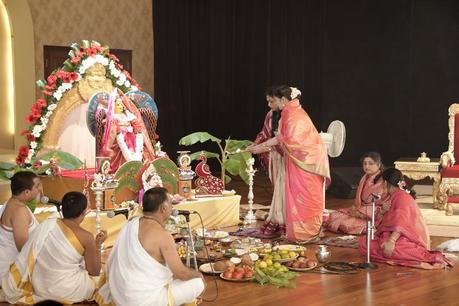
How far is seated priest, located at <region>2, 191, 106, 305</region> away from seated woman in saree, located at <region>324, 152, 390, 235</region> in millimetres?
3070

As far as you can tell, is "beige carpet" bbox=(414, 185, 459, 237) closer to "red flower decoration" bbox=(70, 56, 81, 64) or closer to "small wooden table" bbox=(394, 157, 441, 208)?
"small wooden table" bbox=(394, 157, 441, 208)

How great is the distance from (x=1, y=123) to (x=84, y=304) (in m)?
8.62

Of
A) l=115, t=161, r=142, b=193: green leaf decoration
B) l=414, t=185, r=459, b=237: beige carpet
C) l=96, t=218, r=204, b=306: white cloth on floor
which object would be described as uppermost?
l=115, t=161, r=142, b=193: green leaf decoration

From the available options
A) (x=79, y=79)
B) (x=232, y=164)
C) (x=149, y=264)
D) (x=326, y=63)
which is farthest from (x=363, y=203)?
(x=326, y=63)

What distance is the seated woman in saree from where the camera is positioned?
772cm

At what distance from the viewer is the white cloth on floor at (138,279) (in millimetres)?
4828

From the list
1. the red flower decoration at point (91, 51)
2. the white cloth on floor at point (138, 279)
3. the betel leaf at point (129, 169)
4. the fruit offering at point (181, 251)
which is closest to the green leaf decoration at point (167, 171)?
the betel leaf at point (129, 169)

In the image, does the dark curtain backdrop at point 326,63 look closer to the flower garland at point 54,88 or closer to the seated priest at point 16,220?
the flower garland at point 54,88

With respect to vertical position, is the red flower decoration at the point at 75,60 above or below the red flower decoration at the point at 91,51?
below

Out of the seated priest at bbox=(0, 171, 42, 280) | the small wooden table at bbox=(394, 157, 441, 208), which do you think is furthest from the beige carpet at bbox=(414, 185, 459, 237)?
the seated priest at bbox=(0, 171, 42, 280)

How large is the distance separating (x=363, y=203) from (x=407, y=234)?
1.46 metres

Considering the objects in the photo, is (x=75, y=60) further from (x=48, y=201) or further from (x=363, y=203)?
(x=363, y=203)

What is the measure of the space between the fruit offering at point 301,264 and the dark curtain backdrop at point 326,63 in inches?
251

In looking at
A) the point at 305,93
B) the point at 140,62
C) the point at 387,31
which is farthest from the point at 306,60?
the point at 140,62
